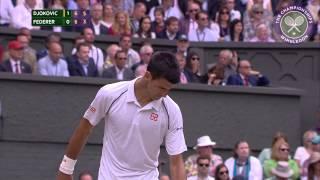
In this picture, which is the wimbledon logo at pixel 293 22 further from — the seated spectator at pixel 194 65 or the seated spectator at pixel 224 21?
the seated spectator at pixel 224 21

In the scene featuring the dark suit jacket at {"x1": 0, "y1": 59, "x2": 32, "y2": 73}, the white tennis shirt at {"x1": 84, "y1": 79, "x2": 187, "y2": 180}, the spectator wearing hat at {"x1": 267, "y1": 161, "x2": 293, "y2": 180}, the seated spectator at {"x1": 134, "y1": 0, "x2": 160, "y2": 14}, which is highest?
the seated spectator at {"x1": 134, "y1": 0, "x2": 160, "y2": 14}

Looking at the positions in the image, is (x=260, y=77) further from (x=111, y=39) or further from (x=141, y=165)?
(x=141, y=165)

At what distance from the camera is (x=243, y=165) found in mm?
14773

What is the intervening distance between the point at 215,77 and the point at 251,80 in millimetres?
613

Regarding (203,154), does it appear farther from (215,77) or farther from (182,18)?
(182,18)

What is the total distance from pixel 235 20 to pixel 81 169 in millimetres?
4261

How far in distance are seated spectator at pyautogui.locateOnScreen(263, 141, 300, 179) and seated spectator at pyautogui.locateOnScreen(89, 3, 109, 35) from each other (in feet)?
11.8

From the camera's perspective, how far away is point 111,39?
17406 millimetres

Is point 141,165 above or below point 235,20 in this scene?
below

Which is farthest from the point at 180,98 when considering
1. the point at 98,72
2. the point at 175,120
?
the point at 175,120

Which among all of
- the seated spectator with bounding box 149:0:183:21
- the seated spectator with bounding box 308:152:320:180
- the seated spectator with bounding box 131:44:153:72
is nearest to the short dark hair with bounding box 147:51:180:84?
the seated spectator with bounding box 308:152:320:180

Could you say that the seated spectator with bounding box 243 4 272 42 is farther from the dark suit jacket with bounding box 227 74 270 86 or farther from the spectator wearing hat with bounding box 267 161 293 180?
the spectator wearing hat with bounding box 267 161 293 180

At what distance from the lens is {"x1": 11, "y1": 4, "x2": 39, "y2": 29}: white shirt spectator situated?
1503cm

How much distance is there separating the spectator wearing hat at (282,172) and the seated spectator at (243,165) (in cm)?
33
